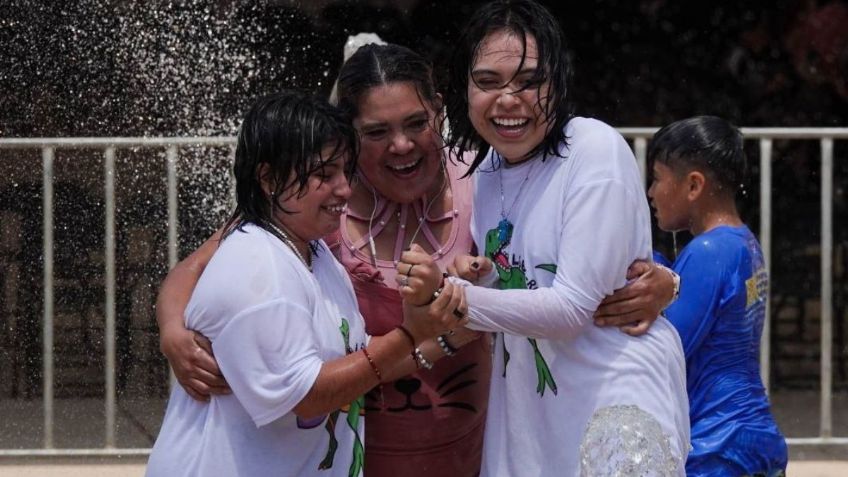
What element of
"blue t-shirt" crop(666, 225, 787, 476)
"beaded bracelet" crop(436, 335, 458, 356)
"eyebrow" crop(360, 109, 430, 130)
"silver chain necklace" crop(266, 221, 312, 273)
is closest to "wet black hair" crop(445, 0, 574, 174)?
"eyebrow" crop(360, 109, 430, 130)

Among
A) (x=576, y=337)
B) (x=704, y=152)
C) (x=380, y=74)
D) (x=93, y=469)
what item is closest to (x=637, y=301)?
(x=576, y=337)

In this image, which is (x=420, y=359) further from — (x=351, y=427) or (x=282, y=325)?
(x=282, y=325)

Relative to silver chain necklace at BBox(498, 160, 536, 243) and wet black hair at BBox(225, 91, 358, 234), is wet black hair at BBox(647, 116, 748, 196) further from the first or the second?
wet black hair at BBox(225, 91, 358, 234)

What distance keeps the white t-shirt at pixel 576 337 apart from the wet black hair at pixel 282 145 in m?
0.38

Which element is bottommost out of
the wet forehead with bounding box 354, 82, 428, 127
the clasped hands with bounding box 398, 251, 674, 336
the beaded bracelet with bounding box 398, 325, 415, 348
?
the beaded bracelet with bounding box 398, 325, 415, 348

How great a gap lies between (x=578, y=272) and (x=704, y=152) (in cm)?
95

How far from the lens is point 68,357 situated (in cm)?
503

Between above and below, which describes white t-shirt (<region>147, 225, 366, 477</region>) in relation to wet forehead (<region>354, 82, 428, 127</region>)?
below

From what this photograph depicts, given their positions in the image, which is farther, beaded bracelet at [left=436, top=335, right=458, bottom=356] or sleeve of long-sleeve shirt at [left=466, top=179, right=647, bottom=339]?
beaded bracelet at [left=436, top=335, right=458, bottom=356]

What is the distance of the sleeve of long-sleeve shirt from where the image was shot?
2.49 m

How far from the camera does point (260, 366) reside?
2383 mm

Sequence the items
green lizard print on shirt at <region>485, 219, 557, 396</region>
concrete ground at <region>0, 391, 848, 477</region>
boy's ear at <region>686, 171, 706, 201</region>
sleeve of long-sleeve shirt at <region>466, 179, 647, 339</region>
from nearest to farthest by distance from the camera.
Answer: sleeve of long-sleeve shirt at <region>466, 179, 647, 339</region> → green lizard print on shirt at <region>485, 219, 557, 396</region> → boy's ear at <region>686, 171, 706, 201</region> → concrete ground at <region>0, 391, 848, 477</region>

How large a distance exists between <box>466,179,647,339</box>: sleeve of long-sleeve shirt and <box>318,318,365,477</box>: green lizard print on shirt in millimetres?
245

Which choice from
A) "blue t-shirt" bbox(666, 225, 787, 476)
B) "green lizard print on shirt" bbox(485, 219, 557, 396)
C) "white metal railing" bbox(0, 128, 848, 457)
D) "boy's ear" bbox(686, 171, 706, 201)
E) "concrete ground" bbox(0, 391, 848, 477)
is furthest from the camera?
"concrete ground" bbox(0, 391, 848, 477)
